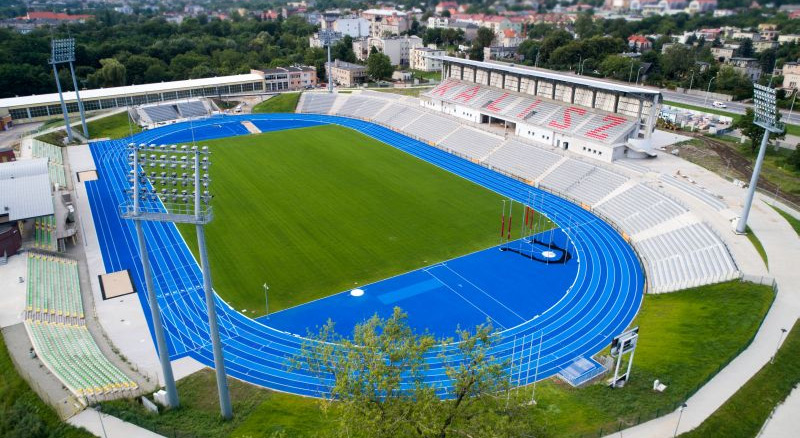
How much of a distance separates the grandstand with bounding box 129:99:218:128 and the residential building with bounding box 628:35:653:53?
107799 mm

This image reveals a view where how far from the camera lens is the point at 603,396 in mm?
23969

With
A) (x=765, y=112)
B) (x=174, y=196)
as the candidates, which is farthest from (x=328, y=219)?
(x=765, y=112)

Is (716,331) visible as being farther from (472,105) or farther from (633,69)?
(633,69)

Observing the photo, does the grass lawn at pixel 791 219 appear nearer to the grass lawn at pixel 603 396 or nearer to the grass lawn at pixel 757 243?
the grass lawn at pixel 757 243

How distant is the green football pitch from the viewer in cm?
3638

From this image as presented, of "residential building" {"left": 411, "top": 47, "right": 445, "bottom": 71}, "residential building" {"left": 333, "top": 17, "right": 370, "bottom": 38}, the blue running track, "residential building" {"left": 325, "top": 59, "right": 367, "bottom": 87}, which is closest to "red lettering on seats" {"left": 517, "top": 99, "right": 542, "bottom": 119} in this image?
the blue running track

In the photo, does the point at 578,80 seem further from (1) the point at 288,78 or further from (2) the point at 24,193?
(1) the point at 288,78

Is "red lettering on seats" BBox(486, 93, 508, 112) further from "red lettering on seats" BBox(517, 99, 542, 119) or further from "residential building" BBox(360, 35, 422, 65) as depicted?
"residential building" BBox(360, 35, 422, 65)

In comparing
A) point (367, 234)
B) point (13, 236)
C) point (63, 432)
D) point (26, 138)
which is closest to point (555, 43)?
point (367, 234)

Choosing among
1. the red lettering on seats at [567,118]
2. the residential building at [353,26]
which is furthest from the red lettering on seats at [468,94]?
the residential building at [353,26]

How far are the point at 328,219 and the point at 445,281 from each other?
44.6 ft

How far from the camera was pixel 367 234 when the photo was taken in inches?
1672

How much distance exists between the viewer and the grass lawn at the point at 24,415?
69.7 ft

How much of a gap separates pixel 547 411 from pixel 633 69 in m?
88.7
